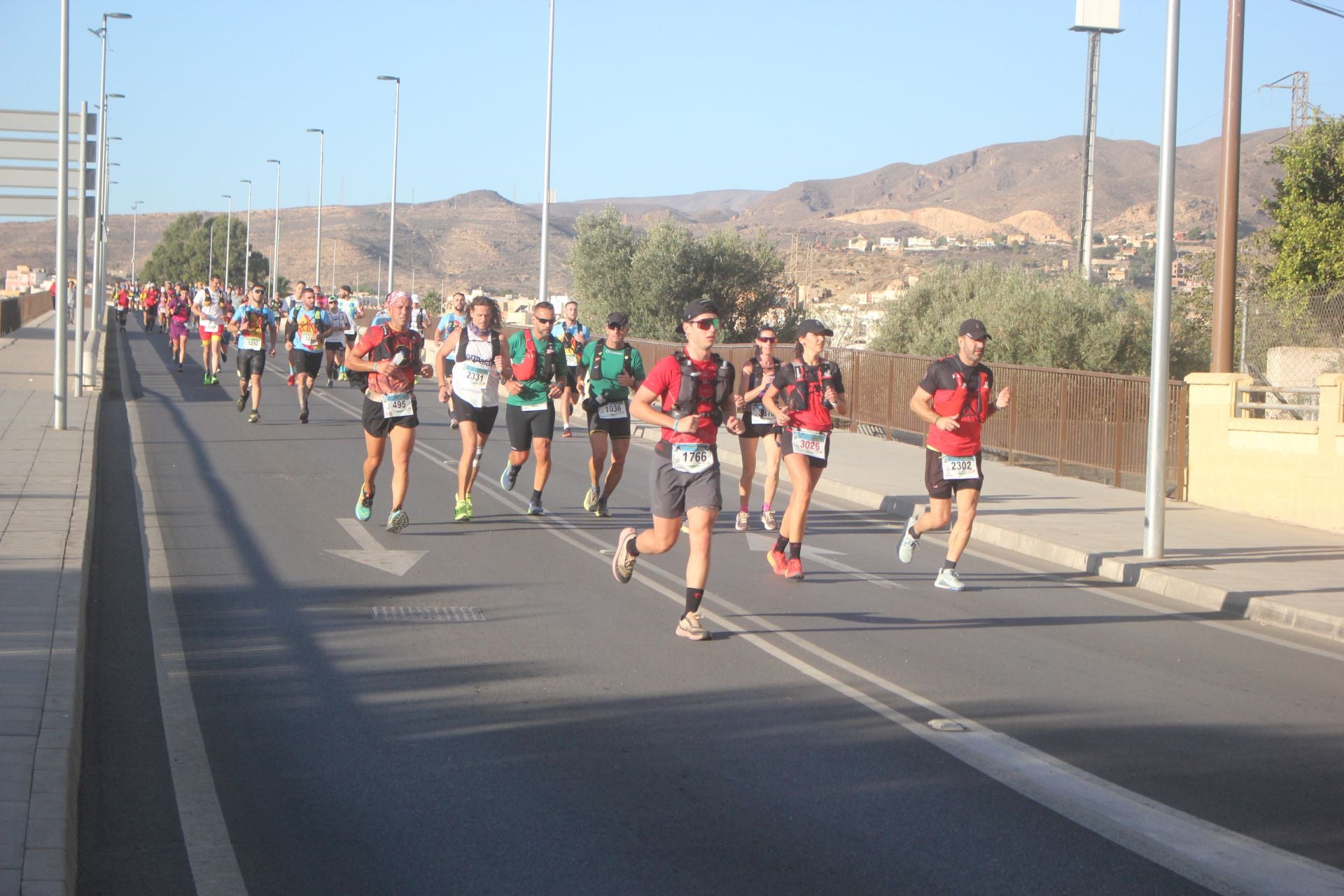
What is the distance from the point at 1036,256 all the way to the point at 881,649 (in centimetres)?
11872

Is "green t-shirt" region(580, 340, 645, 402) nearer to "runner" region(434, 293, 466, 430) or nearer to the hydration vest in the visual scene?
the hydration vest

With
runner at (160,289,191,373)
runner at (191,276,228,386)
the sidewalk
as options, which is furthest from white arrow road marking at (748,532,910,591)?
runner at (160,289,191,373)

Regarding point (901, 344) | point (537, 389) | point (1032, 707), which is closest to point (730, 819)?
point (1032, 707)

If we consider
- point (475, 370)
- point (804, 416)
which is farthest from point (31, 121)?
point (804, 416)

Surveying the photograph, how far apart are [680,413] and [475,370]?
15.2ft

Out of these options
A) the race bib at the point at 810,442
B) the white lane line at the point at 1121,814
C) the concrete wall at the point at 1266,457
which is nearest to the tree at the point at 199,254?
the concrete wall at the point at 1266,457

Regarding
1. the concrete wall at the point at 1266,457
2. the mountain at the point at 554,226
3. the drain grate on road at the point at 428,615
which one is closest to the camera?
the drain grate on road at the point at 428,615

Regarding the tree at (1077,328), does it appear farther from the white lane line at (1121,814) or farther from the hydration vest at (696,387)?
the white lane line at (1121,814)

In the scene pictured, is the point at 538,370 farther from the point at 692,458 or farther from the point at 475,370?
the point at 692,458

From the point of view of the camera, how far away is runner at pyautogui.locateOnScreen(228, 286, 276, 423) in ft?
69.5

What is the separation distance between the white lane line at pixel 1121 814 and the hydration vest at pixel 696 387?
1.65 m

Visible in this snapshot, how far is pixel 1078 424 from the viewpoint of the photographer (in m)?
18.3

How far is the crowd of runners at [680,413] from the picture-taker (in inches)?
324

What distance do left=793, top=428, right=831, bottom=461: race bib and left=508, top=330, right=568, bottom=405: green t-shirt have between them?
293 centimetres
